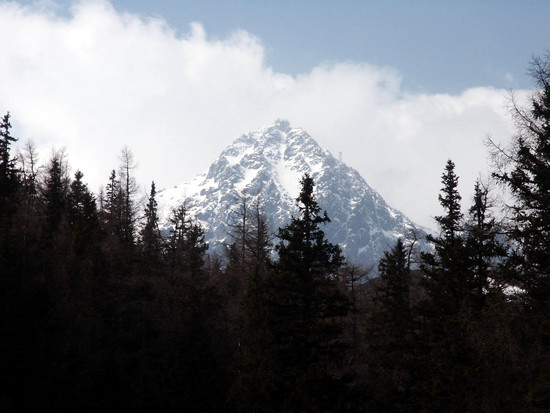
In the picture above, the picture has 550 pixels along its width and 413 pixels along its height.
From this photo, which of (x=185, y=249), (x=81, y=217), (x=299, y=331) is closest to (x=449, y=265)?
(x=299, y=331)

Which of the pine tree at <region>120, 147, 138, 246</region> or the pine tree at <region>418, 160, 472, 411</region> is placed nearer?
the pine tree at <region>418, 160, 472, 411</region>

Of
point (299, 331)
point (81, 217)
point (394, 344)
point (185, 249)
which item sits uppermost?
point (81, 217)

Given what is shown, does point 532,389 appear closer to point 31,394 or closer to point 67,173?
point 31,394

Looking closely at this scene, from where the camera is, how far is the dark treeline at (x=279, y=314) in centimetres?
1209

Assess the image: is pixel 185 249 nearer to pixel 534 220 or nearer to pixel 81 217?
pixel 81 217

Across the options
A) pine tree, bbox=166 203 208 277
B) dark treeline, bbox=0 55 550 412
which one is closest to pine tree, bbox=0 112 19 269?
dark treeline, bbox=0 55 550 412

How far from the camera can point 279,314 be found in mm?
19766

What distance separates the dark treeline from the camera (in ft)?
39.7

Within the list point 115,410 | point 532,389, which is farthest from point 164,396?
point 532,389

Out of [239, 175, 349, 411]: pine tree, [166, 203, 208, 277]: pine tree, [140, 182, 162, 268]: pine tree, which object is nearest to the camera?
[239, 175, 349, 411]: pine tree

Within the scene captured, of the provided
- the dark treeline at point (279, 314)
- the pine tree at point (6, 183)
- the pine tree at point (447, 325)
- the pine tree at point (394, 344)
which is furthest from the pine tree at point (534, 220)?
the pine tree at point (6, 183)

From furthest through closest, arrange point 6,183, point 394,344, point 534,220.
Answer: point 6,183, point 394,344, point 534,220

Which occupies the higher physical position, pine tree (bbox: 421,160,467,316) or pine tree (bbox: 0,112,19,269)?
pine tree (bbox: 0,112,19,269)

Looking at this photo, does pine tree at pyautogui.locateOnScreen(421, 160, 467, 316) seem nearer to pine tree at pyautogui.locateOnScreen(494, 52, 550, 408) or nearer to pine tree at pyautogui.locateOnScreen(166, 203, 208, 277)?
pine tree at pyautogui.locateOnScreen(494, 52, 550, 408)
